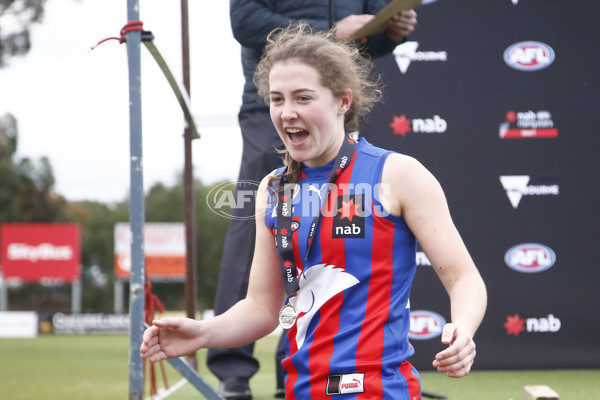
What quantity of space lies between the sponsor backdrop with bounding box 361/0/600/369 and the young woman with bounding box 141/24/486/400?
246 centimetres

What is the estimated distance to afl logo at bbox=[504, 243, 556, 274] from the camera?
4.15 metres

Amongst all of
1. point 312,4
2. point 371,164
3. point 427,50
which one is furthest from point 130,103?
point 427,50

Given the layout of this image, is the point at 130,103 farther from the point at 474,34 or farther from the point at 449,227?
the point at 474,34

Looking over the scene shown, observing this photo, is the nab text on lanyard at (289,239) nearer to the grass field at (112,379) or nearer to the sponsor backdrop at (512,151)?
the grass field at (112,379)

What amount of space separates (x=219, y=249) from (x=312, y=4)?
123 feet

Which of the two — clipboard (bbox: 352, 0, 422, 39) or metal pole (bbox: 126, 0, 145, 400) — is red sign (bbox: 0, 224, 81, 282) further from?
metal pole (bbox: 126, 0, 145, 400)

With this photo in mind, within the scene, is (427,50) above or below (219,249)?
above

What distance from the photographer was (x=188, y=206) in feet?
13.5

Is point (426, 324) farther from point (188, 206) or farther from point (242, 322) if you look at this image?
point (242, 322)

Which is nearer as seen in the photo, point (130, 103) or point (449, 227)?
point (449, 227)

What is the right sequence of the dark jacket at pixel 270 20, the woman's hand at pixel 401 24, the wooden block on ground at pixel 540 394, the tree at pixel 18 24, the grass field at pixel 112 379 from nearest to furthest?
1. the wooden block on ground at pixel 540 394
2. the woman's hand at pixel 401 24
3. the dark jacket at pixel 270 20
4. the grass field at pixel 112 379
5. the tree at pixel 18 24

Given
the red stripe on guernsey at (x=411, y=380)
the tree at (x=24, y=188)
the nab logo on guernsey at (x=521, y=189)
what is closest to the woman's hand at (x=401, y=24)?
the nab logo on guernsey at (x=521, y=189)

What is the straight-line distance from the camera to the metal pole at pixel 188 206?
3.88 meters

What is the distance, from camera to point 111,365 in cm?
1002
